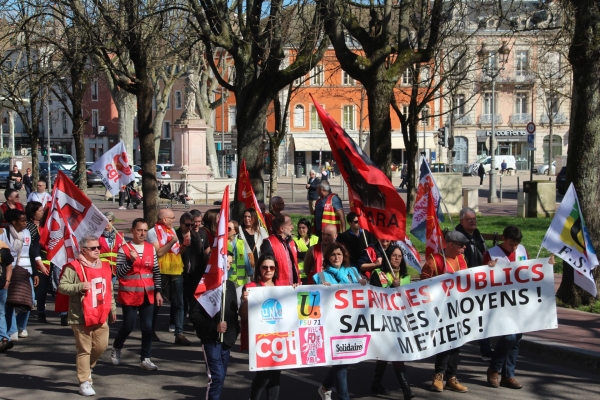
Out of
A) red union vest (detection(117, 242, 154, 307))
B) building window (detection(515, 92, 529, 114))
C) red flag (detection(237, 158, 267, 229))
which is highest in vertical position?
building window (detection(515, 92, 529, 114))

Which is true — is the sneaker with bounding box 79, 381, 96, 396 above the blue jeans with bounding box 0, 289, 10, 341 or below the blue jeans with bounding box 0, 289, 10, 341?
below

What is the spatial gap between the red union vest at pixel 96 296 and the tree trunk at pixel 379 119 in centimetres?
701

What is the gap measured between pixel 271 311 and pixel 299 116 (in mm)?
64259

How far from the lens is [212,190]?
3488 cm

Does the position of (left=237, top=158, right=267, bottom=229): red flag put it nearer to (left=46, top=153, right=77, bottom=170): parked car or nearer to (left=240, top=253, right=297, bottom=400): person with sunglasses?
(left=240, top=253, right=297, bottom=400): person with sunglasses

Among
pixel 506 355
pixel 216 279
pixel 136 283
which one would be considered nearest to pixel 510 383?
pixel 506 355

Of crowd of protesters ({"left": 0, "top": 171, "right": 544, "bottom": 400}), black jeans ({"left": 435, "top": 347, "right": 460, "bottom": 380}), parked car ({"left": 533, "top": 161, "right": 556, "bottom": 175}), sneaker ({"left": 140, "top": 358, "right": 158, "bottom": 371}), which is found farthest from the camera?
parked car ({"left": 533, "top": 161, "right": 556, "bottom": 175})

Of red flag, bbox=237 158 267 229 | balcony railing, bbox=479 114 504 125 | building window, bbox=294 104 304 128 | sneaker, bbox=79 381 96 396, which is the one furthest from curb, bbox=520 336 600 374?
balcony railing, bbox=479 114 504 125

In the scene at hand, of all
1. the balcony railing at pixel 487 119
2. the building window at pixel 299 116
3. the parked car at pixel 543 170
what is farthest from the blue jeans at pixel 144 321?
the balcony railing at pixel 487 119

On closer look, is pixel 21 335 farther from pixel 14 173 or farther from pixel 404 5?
pixel 14 173

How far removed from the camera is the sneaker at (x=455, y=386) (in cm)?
766

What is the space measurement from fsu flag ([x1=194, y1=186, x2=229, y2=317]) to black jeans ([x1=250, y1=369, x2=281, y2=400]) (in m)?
0.66

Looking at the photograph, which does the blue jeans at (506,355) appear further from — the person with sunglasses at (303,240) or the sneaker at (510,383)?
the person with sunglasses at (303,240)

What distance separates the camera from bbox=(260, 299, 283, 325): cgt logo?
6609mm
